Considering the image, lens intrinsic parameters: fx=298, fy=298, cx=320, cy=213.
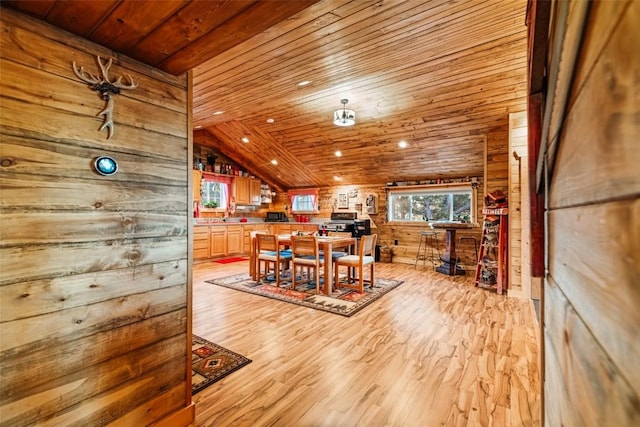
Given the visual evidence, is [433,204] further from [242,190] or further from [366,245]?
→ [242,190]

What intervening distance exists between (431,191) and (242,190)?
15.8 feet

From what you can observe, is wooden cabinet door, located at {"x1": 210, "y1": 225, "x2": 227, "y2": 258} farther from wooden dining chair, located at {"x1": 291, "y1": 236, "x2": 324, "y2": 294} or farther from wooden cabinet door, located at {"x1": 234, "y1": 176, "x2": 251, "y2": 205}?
wooden dining chair, located at {"x1": 291, "y1": 236, "x2": 324, "y2": 294}

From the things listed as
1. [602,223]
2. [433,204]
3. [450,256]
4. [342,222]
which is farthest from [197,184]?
[602,223]

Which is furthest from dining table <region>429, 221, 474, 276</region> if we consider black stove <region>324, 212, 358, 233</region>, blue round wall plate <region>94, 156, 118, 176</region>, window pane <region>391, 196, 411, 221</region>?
blue round wall plate <region>94, 156, 118, 176</region>

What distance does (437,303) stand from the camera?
3.74 meters

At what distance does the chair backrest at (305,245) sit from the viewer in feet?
13.4

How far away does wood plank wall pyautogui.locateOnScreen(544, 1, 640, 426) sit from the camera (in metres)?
0.32

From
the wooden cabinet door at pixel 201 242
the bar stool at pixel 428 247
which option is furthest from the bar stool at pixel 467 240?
the wooden cabinet door at pixel 201 242

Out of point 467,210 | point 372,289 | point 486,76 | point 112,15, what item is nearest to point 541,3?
point 112,15

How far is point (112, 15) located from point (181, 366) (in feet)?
5.49

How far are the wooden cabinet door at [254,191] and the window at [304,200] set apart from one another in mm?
925

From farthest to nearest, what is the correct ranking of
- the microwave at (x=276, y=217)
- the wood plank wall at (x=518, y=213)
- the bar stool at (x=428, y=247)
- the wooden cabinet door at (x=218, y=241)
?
the microwave at (x=276, y=217)
the wooden cabinet door at (x=218, y=241)
the bar stool at (x=428, y=247)
the wood plank wall at (x=518, y=213)

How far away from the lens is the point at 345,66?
3301 mm

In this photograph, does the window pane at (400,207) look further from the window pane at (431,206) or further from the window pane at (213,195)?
the window pane at (213,195)
